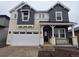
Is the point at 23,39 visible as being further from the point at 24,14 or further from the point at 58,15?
the point at 58,15

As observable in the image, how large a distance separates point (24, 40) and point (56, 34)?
5.01 metres

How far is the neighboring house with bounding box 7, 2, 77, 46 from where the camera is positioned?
16.6 metres

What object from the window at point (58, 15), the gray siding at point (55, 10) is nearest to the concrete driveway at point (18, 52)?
the gray siding at point (55, 10)

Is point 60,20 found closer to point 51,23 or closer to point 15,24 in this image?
point 51,23

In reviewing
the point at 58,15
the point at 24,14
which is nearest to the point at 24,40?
the point at 24,14

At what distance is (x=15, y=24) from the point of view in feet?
57.3

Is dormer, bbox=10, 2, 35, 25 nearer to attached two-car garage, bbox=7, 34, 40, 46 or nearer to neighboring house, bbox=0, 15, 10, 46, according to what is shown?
attached two-car garage, bbox=7, 34, 40, 46

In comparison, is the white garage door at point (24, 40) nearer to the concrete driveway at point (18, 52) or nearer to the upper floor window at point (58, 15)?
the upper floor window at point (58, 15)

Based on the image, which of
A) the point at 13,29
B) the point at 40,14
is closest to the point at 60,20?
the point at 40,14

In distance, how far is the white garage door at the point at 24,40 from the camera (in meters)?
16.5

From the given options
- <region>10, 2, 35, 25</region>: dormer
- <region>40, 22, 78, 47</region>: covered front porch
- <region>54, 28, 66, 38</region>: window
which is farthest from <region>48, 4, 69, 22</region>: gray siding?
<region>10, 2, 35, 25</region>: dormer

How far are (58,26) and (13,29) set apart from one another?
6.91 m

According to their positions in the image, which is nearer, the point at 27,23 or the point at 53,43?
the point at 53,43

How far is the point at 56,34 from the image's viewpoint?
17391mm
